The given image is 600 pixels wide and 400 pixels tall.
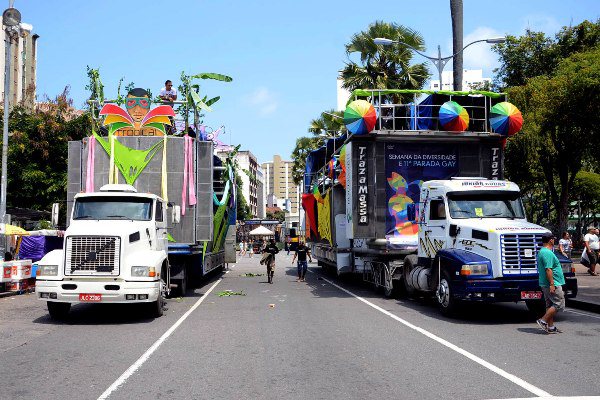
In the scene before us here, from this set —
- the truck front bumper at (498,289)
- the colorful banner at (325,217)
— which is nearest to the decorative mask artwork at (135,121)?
the colorful banner at (325,217)

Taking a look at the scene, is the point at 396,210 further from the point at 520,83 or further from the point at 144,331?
the point at 520,83

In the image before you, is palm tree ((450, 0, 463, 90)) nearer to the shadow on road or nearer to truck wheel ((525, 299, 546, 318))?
the shadow on road

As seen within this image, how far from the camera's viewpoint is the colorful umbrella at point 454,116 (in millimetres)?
15703

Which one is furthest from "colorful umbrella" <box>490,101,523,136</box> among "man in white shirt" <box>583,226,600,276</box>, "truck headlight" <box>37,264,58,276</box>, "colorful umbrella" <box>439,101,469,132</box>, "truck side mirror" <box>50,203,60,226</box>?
"truck headlight" <box>37,264,58,276</box>

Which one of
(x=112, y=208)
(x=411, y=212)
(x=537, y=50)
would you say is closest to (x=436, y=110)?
(x=411, y=212)

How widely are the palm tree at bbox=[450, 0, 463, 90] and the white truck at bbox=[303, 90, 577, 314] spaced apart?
2.99 meters

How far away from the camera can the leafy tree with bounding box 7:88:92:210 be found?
3164 cm

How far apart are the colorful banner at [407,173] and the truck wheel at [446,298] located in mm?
3654

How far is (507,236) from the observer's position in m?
11.6

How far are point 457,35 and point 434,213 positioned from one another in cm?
906

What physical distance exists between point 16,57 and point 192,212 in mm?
69662

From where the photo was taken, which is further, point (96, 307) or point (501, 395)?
point (96, 307)

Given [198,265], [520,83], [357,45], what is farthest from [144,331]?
[520,83]

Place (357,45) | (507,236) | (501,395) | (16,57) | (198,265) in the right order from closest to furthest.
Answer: (501,395), (507,236), (198,265), (357,45), (16,57)
